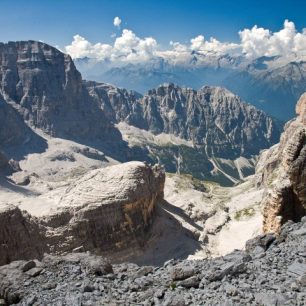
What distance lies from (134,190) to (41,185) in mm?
136522

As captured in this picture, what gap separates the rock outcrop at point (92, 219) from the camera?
172ft

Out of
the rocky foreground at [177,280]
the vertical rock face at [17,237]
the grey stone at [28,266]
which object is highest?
the rocky foreground at [177,280]

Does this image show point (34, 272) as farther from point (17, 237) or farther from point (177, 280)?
point (17, 237)

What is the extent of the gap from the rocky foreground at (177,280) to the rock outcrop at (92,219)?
24931 millimetres

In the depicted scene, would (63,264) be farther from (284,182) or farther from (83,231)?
(83,231)

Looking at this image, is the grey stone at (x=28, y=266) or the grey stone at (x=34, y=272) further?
the grey stone at (x=28, y=266)

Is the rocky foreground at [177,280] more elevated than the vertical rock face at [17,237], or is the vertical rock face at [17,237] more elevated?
the rocky foreground at [177,280]

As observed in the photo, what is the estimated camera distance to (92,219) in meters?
60.6

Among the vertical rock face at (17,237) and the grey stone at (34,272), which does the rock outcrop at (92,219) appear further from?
the grey stone at (34,272)

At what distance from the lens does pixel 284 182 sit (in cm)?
4550

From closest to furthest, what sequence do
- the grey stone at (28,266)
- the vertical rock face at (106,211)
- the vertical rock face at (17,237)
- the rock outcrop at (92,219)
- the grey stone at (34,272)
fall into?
the grey stone at (34,272) < the grey stone at (28,266) < the vertical rock face at (17,237) < the rock outcrop at (92,219) < the vertical rock face at (106,211)

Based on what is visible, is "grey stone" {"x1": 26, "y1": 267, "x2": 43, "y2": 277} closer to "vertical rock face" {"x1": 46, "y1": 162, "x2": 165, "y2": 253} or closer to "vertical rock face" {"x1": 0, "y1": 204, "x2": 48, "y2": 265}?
"vertical rock face" {"x1": 0, "y1": 204, "x2": 48, "y2": 265}

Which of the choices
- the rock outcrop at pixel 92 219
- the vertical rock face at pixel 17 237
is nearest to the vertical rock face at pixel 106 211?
the rock outcrop at pixel 92 219

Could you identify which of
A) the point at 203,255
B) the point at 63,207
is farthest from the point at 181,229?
the point at 63,207
